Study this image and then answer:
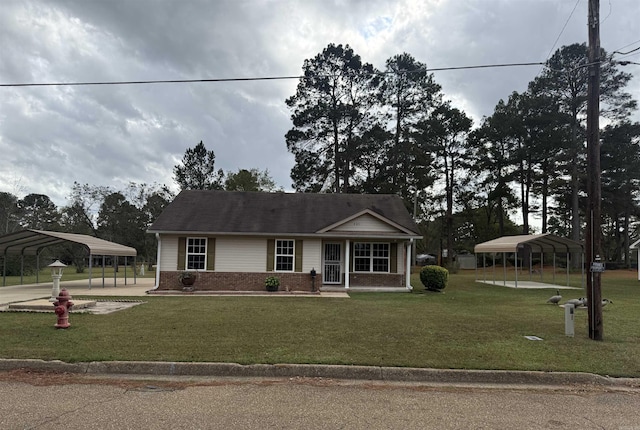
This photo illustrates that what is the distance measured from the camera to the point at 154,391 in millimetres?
5664

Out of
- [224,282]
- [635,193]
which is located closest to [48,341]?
[224,282]

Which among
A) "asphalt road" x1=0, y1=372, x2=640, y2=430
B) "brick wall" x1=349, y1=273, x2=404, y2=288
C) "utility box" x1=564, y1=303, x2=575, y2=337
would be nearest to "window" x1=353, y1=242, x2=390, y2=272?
"brick wall" x1=349, y1=273, x2=404, y2=288

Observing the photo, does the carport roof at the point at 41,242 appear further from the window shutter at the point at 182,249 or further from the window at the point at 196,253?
the window at the point at 196,253

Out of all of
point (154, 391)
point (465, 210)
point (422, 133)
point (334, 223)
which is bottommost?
point (154, 391)

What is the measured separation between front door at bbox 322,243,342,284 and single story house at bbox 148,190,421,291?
0.05 meters

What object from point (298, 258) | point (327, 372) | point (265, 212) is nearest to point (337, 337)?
point (327, 372)

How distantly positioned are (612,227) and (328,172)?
144 ft

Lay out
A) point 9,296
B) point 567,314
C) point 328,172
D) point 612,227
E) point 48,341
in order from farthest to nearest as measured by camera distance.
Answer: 1. point 612,227
2. point 328,172
3. point 9,296
4. point 567,314
5. point 48,341

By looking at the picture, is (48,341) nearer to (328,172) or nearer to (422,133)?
(328,172)

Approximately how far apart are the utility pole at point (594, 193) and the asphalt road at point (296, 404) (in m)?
3.18

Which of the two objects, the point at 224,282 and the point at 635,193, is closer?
the point at 224,282

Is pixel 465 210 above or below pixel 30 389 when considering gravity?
above

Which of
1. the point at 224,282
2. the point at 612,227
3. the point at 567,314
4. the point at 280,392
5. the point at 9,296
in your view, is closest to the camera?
the point at 280,392

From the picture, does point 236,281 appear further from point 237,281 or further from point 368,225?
point 368,225
